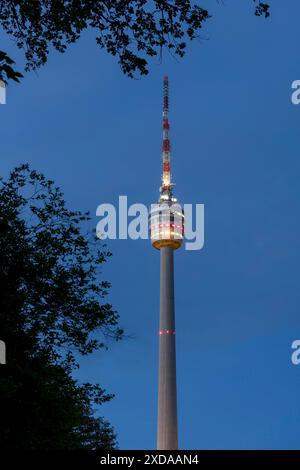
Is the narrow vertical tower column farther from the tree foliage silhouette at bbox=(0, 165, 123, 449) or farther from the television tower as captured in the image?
the tree foliage silhouette at bbox=(0, 165, 123, 449)

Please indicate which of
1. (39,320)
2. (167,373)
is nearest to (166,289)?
(167,373)

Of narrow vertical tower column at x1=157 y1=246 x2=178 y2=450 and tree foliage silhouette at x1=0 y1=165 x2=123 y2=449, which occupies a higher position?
narrow vertical tower column at x1=157 y1=246 x2=178 y2=450

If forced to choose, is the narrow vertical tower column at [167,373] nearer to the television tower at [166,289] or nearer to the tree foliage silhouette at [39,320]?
the television tower at [166,289]

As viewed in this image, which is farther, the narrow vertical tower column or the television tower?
the television tower

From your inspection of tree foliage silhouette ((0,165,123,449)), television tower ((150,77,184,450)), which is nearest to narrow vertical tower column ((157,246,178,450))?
television tower ((150,77,184,450))

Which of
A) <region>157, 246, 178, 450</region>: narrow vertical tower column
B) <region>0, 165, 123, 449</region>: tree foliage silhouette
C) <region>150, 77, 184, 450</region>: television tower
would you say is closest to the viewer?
<region>0, 165, 123, 449</region>: tree foliage silhouette

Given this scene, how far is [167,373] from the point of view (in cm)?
10844

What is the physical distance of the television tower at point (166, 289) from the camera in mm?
105625

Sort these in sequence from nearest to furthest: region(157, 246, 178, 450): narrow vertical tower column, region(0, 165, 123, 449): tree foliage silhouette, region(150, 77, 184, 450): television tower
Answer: region(0, 165, 123, 449): tree foliage silhouette, region(157, 246, 178, 450): narrow vertical tower column, region(150, 77, 184, 450): television tower

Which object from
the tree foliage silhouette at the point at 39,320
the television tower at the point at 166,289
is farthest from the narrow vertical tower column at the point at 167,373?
the tree foliage silhouette at the point at 39,320

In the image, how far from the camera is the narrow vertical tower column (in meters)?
105

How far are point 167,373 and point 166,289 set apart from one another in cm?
1265
